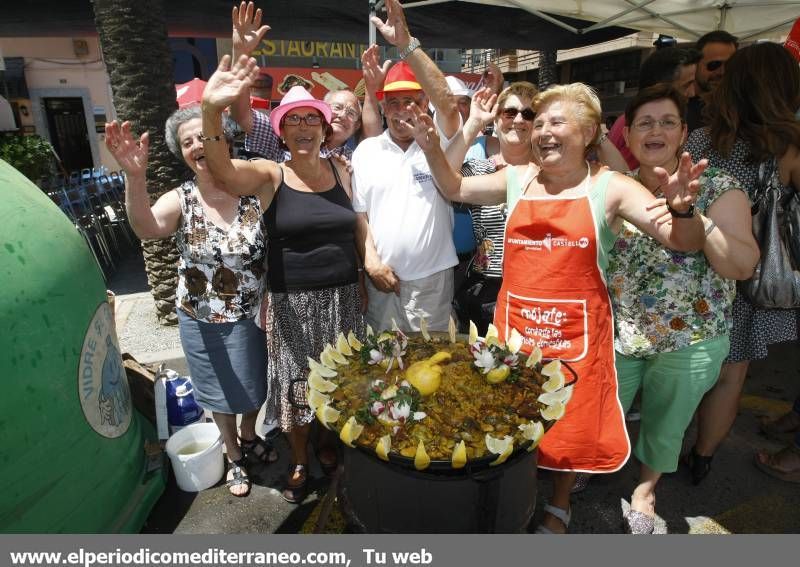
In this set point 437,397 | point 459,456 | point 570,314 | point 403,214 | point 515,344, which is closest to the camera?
point 459,456

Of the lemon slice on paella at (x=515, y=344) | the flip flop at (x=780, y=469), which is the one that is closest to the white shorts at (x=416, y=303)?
the lemon slice on paella at (x=515, y=344)

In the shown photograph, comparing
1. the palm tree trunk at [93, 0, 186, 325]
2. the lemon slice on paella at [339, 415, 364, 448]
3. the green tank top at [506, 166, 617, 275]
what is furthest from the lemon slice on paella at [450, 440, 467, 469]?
the palm tree trunk at [93, 0, 186, 325]

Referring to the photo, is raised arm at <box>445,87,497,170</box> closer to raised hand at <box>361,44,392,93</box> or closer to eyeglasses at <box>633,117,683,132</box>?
raised hand at <box>361,44,392,93</box>

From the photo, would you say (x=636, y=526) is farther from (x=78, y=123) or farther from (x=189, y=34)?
(x=78, y=123)

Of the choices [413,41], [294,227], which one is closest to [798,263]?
[413,41]

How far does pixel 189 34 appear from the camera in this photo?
7168 mm

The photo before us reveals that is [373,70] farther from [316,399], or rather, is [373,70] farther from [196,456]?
[196,456]

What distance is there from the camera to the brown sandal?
2.94m

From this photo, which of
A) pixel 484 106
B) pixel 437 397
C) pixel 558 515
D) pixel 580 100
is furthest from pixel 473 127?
pixel 558 515

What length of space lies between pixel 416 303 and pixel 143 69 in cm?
378

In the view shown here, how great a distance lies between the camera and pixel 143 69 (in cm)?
476
